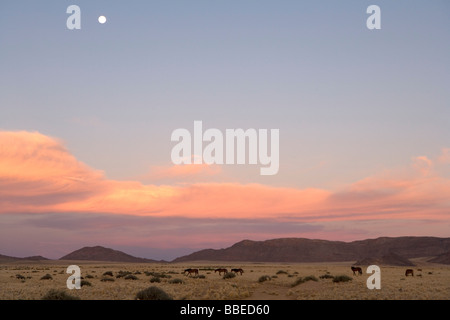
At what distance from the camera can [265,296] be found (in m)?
29.7

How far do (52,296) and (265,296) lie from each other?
13721 millimetres

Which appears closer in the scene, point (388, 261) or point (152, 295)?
point (152, 295)

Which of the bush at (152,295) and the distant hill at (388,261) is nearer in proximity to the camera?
the bush at (152,295)

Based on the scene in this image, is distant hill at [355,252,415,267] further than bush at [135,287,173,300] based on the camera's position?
Yes

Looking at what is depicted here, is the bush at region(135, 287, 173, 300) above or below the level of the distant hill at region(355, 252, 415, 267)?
above

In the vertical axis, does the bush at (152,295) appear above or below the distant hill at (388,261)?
above

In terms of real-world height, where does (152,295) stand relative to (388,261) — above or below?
above
